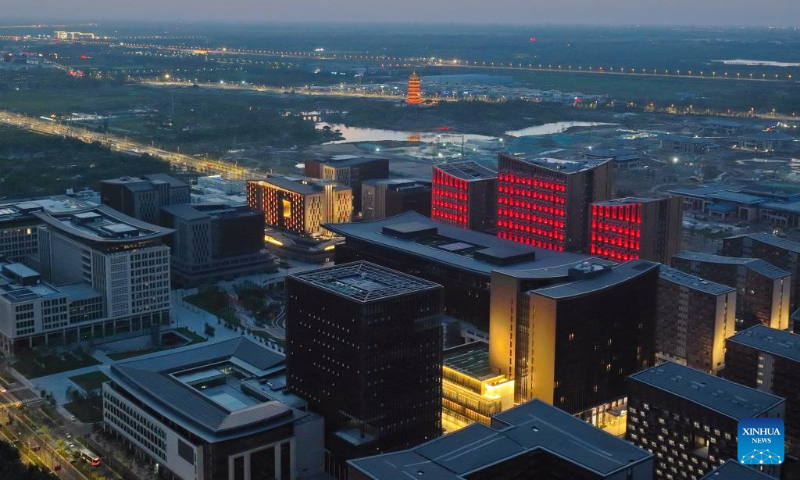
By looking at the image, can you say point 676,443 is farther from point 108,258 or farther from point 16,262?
point 16,262

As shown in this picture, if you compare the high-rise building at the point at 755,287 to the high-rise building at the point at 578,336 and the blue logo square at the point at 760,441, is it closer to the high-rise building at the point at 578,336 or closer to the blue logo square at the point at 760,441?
the high-rise building at the point at 578,336

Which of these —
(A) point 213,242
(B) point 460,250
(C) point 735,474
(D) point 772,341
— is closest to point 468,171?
(B) point 460,250

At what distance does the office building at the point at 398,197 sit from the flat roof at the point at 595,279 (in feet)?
75.3

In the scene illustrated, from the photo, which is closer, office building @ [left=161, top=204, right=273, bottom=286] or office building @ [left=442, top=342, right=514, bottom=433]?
office building @ [left=442, top=342, right=514, bottom=433]

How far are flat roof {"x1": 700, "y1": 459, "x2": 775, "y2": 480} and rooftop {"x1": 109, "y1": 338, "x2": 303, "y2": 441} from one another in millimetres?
12851

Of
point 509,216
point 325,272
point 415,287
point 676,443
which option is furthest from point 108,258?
point 676,443

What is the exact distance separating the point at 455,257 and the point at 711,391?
51.8 feet

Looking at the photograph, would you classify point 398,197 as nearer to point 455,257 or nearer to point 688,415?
point 455,257

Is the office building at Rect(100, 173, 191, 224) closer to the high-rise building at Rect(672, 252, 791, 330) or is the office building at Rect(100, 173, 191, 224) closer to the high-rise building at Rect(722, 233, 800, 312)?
the high-rise building at Rect(672, 252, 791, 330)

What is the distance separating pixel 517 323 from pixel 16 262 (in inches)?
1091

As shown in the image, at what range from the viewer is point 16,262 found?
51.9m

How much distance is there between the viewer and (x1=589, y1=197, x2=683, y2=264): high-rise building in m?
49.5

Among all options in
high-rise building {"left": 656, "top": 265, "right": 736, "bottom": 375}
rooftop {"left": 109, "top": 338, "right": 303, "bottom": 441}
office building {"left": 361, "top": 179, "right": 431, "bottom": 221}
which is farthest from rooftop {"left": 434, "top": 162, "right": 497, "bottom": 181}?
rooftop {"left": 109, "top": 338, "right": 303, "bottom": 441}

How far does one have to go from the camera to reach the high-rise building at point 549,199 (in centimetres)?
5281
